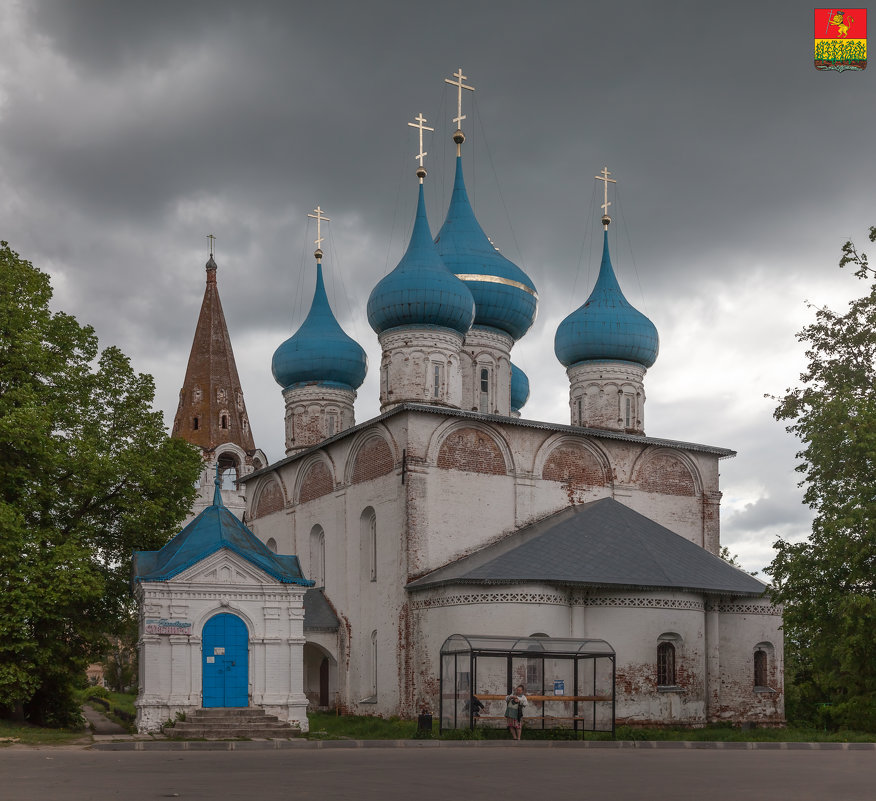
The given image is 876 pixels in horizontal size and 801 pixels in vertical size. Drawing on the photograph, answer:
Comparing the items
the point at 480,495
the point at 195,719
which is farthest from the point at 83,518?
the point at 480,495

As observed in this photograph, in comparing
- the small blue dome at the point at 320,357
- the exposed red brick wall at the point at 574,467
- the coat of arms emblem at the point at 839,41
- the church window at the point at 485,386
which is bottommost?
the exposed red brick wall at the point at 574,467

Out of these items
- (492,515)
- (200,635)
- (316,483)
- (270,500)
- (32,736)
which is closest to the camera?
(32,736)

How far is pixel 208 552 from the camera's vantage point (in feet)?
64.2

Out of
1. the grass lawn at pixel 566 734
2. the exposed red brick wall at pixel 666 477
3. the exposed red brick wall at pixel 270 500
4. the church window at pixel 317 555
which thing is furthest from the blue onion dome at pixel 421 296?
the grass lawn at pixel 566 734

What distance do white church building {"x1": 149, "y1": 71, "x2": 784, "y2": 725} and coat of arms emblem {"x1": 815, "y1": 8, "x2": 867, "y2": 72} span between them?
31.4ft

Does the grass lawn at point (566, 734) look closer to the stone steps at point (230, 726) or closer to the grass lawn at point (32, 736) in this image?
the stone steps at point (230, 726)

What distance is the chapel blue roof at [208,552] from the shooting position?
19.6 metres

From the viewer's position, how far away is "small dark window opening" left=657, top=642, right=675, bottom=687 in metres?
22.0

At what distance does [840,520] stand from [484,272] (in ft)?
38.8

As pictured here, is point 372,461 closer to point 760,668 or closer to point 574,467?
point 574,467

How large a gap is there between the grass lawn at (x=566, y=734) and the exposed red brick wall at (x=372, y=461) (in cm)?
507

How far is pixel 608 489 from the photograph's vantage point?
85.1ft

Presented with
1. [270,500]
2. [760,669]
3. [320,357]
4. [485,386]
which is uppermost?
[320,357]

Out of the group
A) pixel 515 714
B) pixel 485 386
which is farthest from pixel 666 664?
pixel 485 386
